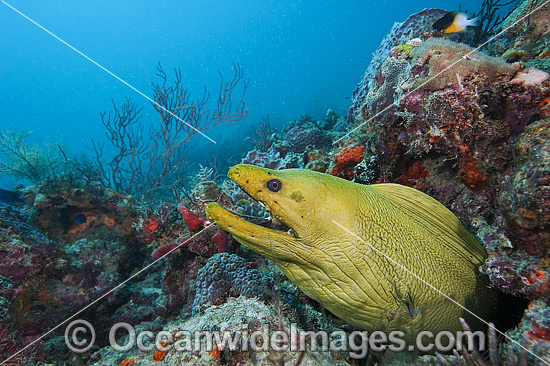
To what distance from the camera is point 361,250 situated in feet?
6.07

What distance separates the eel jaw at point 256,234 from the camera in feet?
5.95

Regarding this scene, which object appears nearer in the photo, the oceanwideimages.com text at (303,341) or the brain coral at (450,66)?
the oceanwideimages.com text at (303,341)

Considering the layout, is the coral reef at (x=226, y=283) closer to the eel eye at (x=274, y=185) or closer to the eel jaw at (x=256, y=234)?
the eel jaw at (x=256, y=234)

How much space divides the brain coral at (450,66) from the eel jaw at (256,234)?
7.19ft

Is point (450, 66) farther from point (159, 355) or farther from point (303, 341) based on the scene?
point (159, 355)

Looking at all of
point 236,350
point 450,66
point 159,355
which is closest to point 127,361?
point 159,355

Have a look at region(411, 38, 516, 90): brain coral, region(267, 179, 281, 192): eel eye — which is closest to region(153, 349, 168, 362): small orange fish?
region(267, 179, 281, 192): eel eye

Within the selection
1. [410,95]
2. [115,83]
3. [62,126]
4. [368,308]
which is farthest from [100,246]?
[115,83]

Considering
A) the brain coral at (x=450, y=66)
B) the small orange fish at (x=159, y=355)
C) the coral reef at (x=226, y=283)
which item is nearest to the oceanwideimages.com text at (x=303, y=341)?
the small orange fish at (x=159, y=355)

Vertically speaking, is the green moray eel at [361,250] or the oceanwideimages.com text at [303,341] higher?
the green moray eel at [361,250]

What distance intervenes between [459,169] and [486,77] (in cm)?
90

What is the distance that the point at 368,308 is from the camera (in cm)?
192

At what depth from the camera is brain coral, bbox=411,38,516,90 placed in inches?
96.1

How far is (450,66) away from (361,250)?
6.88 ft
